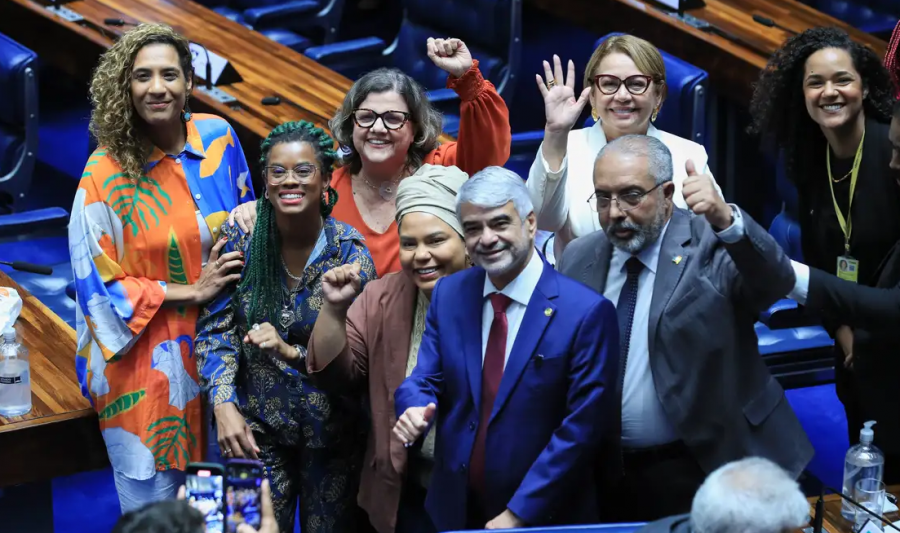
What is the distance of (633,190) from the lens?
7.64ft

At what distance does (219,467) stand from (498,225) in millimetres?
663

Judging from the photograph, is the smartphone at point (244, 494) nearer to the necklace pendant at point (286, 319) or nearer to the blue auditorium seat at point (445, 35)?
the necklace pendant at point (286, 319)

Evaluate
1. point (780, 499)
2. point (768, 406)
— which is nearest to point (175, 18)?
point (768, 406)

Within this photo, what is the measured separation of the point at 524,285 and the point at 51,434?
45.0 inches

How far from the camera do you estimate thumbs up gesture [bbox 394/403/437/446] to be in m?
2.22

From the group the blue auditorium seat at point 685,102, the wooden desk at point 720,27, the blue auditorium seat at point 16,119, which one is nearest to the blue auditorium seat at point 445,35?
the wooden desk at point 720,27

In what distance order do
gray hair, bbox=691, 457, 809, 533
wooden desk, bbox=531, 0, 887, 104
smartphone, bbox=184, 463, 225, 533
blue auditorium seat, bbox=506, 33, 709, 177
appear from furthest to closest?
wooden desk, bbox=531, 0, 887, 104
blue auditorium seat, bbox=506, 33, 709, 177
smartphone, bbox=184, 463, 225, 533
gray hair, bbox=691, 457, 809, 533

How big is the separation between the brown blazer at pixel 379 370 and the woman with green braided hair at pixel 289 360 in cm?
6

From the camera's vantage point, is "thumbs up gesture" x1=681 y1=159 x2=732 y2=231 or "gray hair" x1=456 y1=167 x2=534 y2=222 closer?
"thumbs up gesture" x1=681 y1=159 x2=732 y2=231

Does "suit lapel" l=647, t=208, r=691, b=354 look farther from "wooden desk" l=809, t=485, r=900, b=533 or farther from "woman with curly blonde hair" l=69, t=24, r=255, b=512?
"woman with curly blonde hair" l=69, t=24, r=255, b=512

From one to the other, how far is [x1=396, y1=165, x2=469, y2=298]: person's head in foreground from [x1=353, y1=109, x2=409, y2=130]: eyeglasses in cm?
28

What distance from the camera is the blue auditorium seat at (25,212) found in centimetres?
382

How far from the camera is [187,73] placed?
2768mm

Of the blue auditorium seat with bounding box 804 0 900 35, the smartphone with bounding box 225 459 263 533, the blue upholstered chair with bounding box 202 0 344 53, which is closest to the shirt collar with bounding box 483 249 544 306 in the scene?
the smartphone with bounding box 225 459 263 533
